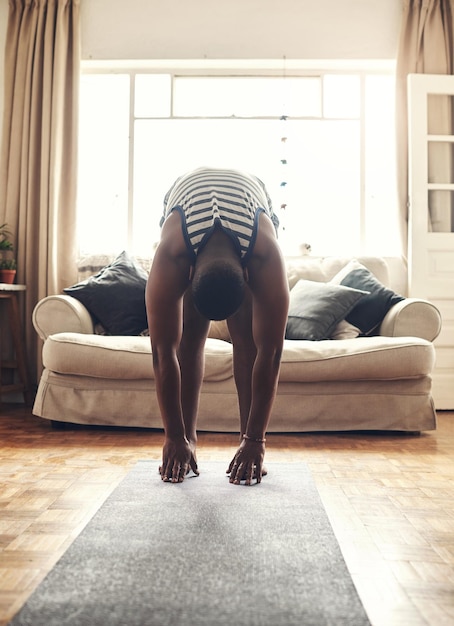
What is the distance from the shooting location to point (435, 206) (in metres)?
4.07

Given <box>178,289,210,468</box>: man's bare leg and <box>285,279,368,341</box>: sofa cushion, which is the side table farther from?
<box>178,289,210,468</box>: man's bare leg

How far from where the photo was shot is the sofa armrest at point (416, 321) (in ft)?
10.3

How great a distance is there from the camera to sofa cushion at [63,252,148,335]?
10.9 feet

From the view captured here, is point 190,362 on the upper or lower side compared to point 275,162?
lower

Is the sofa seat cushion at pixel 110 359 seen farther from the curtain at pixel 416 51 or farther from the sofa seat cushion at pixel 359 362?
the curtain at pixel 416 51

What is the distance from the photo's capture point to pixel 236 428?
9.57 feet

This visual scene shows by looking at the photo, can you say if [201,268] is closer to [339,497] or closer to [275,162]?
[339,497]

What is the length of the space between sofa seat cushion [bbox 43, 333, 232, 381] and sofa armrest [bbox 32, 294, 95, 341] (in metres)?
0.24

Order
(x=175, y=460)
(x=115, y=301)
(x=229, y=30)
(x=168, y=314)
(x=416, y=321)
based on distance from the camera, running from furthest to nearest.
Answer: (x=229, y=30) < (x=115, y=301) < (x=416, y=321) < (x=175, y=460) < (x=168, y=314)

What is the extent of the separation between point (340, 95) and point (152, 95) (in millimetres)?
1391

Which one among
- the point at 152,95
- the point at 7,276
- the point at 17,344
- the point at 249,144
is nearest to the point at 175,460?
the point at 17,344

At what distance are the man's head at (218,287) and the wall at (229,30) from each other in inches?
122

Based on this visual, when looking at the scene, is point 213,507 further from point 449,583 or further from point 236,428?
point 236,428

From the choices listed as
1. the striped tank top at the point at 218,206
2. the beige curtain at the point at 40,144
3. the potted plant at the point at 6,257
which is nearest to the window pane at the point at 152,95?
the beige curtain at the point at 40,144
